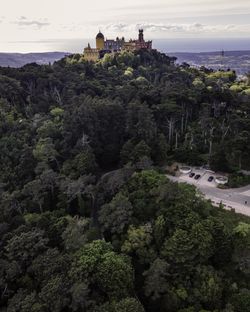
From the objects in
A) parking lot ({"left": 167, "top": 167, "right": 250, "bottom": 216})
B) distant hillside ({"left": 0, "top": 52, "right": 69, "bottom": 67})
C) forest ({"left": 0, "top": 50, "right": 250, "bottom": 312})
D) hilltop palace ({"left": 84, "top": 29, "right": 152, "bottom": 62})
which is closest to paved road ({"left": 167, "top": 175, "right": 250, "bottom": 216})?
parking lot ({"left": 167, "top": 167, "right": 250, "bottom": 216})

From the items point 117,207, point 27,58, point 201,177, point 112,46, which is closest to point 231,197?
point 201,177

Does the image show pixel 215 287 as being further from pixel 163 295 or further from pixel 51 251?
pixel 51 251

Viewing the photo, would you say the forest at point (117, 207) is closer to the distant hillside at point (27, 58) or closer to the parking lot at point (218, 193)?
the parking lot at point (218, 193)

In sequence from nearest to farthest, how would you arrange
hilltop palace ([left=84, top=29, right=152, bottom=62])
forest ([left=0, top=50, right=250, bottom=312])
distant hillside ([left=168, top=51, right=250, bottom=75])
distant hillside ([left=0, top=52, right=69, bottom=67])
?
forest ([left=0, top=50, right=250, bottom=312]) < hilltop palace ([left=84, top=29, right=152, bottom=62]) < distant hillside ([left=0, top=52, right=69, bottom=67]) < distant hillside ([left=168, top=51, right=250, bottom=75])

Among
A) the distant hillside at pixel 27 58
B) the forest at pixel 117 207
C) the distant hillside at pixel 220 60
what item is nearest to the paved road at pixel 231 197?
the forest at pixel 117 207

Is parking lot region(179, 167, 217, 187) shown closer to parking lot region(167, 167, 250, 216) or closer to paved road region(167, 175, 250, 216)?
parking lot region(167, 167, 250, 216)

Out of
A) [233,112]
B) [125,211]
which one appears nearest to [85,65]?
[233,112]
